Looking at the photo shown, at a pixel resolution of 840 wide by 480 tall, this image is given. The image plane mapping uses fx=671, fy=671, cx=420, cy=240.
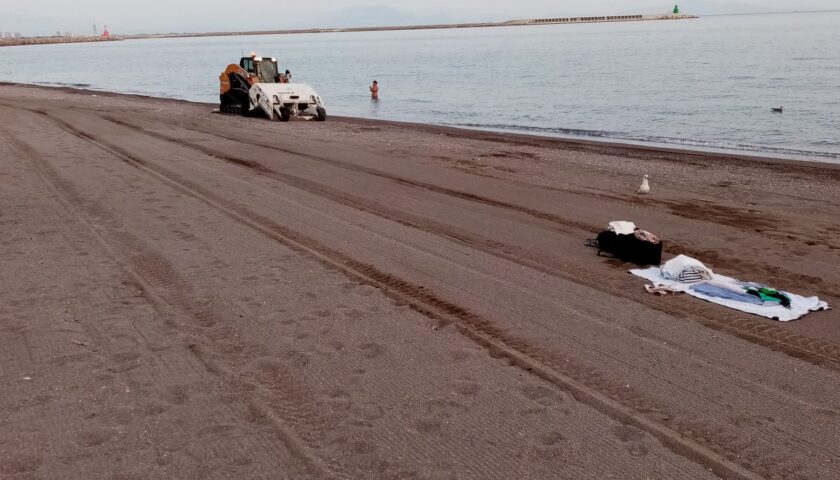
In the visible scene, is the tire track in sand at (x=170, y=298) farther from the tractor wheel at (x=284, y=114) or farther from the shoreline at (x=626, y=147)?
the tractor wheel at (x=284, y=114)

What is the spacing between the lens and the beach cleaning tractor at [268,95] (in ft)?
86.3

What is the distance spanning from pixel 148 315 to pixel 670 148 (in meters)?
18.5

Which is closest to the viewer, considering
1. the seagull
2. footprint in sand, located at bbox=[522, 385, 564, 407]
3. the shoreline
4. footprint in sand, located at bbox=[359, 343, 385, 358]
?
footprint in sand, located at bbox=[522, 385, 564, 407]

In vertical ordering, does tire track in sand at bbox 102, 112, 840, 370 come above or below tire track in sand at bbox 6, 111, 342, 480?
above

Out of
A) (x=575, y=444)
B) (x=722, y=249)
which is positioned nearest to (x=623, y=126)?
(x=722, y=249)

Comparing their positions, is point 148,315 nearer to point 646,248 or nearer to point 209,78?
point 646,248

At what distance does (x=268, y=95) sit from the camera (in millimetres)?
26297

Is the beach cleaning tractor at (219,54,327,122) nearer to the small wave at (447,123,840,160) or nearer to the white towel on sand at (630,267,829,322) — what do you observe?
the small wave at (447,123,840,160)

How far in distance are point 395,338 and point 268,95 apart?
22239 mm

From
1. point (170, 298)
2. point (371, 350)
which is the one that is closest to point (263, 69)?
point (170, 298)

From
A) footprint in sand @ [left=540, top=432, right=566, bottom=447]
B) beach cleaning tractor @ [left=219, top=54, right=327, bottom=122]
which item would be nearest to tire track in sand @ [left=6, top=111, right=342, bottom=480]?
footprint in sand @ [left=540, top=432, right=566, bottom=447]

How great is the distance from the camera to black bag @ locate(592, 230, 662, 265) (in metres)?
7.91

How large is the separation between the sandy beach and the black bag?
0.27m

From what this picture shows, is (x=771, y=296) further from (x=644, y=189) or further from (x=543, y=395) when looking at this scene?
(x=644, y=189)
